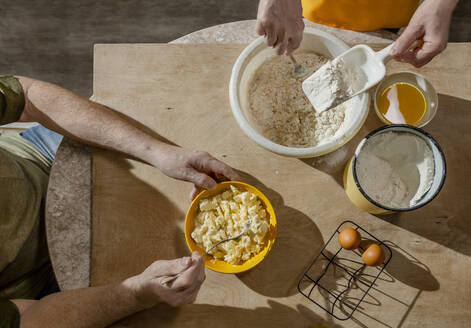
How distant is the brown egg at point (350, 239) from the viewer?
102 cm

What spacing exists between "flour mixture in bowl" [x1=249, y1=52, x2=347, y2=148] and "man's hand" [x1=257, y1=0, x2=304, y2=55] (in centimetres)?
10

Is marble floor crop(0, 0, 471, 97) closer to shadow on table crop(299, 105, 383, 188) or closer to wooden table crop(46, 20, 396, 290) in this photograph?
wooden table crop(46, 20, 396, 290)

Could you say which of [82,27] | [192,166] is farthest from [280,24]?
[82,27]

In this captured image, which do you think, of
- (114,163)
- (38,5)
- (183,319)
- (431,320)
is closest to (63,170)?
(114,163)

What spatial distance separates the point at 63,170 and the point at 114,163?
16 cm

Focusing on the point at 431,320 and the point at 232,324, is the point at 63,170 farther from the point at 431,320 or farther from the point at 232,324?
the point at 431,320

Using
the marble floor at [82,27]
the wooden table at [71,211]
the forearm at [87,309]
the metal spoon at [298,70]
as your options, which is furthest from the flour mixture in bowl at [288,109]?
the marble floor at [82,27]

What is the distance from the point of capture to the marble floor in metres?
2.29

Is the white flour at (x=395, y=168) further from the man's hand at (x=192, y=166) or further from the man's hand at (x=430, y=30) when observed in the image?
the man's hand at (x=192, y=166)

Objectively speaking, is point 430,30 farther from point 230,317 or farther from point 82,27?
point 82,27

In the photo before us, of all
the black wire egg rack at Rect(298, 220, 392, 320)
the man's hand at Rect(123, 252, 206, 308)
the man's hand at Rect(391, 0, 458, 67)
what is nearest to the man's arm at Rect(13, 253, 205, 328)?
the man's hand at Rect(123, 252, 206, 308)

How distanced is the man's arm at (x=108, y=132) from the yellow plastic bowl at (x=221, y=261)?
46 millimetres

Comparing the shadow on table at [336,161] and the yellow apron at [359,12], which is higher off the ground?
the yellow apron at [359,12]

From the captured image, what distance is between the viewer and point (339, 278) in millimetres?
1069
